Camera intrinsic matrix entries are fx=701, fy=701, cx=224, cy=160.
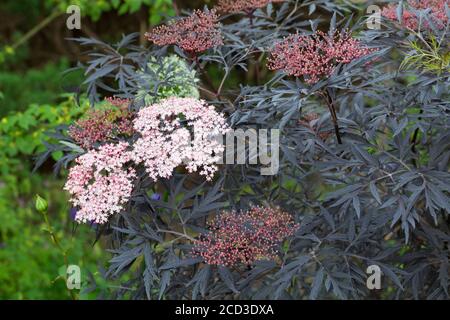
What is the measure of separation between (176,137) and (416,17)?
92cm

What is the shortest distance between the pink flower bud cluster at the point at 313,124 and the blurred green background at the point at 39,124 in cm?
67

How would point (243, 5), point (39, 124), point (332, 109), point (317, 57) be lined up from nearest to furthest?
point (317, 57)
point (332, 109)
point (243, 5)
point (39, 124)

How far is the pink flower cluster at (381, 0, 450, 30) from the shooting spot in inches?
89.6

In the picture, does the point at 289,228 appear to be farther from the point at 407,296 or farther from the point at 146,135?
the point at 407,296

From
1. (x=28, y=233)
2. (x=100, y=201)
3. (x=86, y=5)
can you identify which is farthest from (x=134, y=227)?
(x=86, y=5)

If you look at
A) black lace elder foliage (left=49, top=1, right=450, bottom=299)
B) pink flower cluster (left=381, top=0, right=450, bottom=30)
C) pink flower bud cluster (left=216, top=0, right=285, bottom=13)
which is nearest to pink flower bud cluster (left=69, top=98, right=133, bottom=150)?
black lace elder foliage (left=49, top=1, right=450, bottom=299)

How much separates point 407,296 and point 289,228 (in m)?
0.92

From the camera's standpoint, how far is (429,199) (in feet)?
6.39

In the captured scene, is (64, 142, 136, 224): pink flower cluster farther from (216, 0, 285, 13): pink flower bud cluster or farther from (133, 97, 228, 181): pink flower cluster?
(216, 0, 285, 13): pink flower bud cluster

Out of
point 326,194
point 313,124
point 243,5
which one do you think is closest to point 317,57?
point 313,124

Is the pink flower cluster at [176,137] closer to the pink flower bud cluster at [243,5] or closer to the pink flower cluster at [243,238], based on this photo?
the pink flower cluster at [243,238]

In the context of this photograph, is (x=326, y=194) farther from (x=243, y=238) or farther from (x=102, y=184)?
(x=102, y=184)

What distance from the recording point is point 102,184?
208 cm

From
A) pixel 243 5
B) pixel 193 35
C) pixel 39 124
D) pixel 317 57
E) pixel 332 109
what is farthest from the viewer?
pixel 39 124
